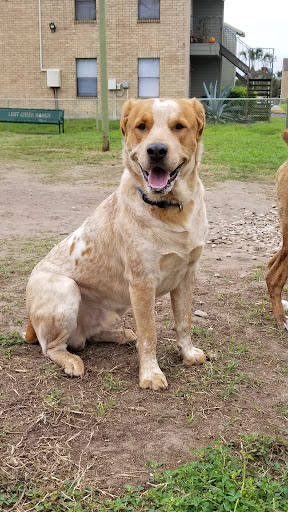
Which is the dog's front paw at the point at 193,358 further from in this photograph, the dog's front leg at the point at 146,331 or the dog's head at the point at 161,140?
the dog's head at the point at 161,140

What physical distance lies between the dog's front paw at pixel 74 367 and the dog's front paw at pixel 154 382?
409 mm

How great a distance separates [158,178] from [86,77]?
23253mm

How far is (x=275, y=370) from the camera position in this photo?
3602 mm

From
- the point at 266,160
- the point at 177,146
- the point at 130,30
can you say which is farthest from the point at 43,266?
the point at 130,30

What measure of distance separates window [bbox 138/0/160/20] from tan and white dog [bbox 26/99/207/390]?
73.1 feet

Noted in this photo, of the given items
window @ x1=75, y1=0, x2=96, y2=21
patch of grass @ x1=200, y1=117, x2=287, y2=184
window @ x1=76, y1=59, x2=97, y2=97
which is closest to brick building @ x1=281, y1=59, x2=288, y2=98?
window @ x1=76, y1=59, x2=97, y2=97

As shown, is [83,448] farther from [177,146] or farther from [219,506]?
[177,146]

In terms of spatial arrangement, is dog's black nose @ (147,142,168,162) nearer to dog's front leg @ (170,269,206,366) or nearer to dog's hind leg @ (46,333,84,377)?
dog's front leg @ (170,269,206,366)

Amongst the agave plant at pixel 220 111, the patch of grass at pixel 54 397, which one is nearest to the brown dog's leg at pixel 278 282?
the patch of grass at pixel 54 397

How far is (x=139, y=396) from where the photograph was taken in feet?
10.5

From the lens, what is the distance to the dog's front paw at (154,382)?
327 cm

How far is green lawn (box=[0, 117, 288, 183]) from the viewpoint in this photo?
1225 centimetres

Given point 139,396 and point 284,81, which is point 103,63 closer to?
point 139,396

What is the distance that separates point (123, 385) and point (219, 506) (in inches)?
48.2
